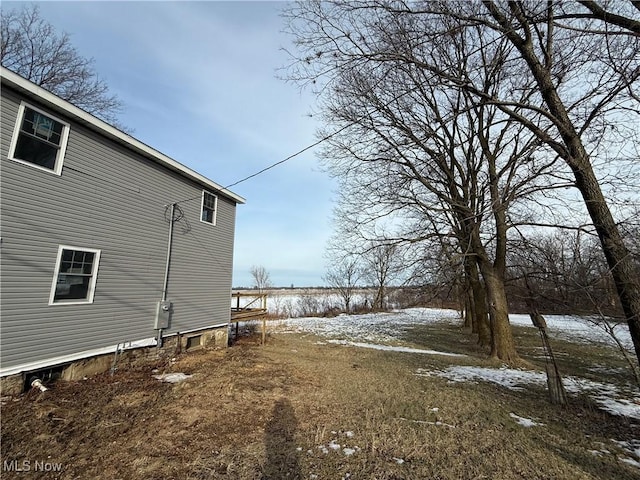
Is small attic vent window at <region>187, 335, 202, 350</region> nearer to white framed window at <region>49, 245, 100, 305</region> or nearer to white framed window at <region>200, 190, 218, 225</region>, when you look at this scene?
white framed window at <region>49, 245, 100, 305</region>

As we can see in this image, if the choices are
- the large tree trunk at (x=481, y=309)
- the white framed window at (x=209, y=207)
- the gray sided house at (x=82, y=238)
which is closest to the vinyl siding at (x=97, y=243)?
the gray sided house at (x=82, y=238)

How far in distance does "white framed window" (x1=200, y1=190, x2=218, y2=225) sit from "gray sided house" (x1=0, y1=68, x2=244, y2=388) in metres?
0.65

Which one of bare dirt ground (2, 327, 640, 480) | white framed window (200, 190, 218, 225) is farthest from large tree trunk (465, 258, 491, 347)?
white framed window (200, 190, 218, 225)

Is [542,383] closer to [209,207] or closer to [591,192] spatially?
[591,192]

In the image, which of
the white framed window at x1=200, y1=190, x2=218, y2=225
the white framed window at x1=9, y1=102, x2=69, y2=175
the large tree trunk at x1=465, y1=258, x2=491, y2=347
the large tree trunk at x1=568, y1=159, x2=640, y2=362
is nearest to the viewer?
the large tree trunk at x1=568, y1=159, x2=640, y2=362

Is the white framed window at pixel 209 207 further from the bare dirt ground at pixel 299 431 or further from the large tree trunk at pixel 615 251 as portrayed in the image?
the large tree trunk at pixel 615 251

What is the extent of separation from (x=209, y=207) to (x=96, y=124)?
175 inches

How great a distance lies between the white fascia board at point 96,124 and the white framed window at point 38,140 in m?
0.28

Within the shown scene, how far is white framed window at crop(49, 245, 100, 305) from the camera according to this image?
611cm

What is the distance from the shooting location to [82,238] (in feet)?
21.6

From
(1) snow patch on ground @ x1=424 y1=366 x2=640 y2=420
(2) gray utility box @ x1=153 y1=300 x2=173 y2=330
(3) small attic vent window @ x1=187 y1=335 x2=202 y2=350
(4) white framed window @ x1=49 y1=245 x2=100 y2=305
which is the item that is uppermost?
(4) white framed window @ x1=49 y1=245 x2=100 y2=305

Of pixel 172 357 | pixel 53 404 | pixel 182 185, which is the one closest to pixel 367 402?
pixel 53 404

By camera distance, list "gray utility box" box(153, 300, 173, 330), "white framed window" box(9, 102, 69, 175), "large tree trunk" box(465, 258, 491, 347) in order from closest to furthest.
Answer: "white framed window" box(9, 102, 69, 175), "gray utility box" box(153, 300, 173, 330), "large tree trunk" box(465, 258, 491, 347)

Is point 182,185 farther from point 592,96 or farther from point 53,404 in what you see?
point 592,96
